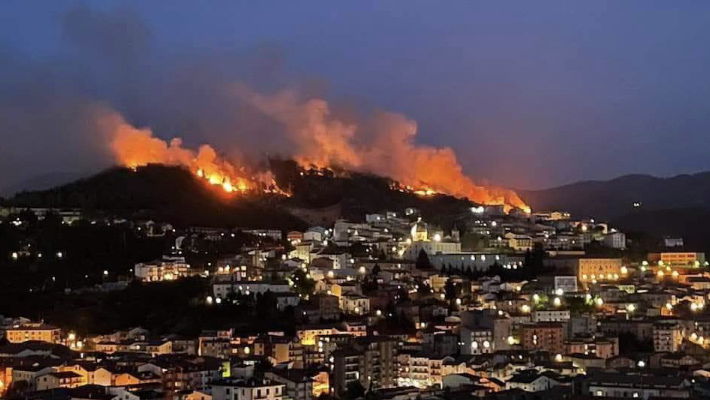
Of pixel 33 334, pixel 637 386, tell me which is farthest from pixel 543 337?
pixel 33 334

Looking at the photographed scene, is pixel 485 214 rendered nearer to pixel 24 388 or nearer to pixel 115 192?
pixel 115 192

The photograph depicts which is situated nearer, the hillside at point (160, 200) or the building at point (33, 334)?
the building at point (33, 334)

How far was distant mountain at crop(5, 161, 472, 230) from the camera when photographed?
39.7 metres

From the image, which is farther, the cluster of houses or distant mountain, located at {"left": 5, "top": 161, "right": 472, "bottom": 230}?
distant mountain, located at {"left": 5, "top": 161, "right": 472, "bottom": 230}

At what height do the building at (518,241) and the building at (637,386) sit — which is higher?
the building at (518,241)

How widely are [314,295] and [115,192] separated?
17.9 metres

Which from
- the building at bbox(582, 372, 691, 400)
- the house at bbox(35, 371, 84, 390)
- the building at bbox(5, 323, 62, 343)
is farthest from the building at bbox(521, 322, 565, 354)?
the building at bbox(5, 323, 62, 343)

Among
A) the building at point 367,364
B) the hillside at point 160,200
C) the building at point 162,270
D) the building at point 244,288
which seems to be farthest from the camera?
the hillside at point 160,200

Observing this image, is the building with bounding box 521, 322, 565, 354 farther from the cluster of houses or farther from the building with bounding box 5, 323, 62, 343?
the building with bounding box 5, 323, 62, 343

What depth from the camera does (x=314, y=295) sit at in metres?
26.7

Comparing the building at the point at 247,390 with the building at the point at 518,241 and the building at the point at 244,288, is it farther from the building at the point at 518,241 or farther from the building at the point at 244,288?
the building at the point at 518,241

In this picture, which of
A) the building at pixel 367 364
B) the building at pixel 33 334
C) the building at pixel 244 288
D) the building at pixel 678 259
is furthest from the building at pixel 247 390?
the building at pixel 678 259

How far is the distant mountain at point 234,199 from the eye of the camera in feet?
130

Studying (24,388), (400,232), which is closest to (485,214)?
(400,232)
